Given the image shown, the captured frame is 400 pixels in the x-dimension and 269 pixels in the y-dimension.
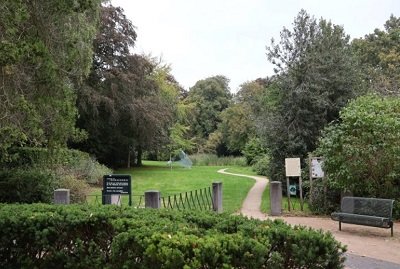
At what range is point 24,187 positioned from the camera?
41.2 feet

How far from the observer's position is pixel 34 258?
598cm

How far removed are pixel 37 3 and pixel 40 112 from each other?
2816 mm

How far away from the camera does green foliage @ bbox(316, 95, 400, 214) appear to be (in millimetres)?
13789

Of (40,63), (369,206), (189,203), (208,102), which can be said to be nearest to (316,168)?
(369,206)

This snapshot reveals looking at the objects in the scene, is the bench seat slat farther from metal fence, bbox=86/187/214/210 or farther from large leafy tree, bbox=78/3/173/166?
large leafy tree, bbox=78/3/173/166

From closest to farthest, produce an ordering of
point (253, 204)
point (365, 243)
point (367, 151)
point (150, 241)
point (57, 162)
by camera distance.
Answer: point (150, 241) < point (365, 243) < point (367, 151) < point (57, 162) < point (253, 204)

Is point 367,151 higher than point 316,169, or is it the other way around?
point 367,151

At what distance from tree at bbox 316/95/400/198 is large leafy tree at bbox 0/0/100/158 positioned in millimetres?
8160

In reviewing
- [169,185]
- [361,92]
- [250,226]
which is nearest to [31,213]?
[250,226]

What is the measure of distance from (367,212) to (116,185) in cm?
654

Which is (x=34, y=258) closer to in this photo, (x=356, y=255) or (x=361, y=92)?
(x=356, y=255)

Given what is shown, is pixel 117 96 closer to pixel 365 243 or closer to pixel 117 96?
pixel 117 96

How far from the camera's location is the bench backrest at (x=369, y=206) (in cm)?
1152

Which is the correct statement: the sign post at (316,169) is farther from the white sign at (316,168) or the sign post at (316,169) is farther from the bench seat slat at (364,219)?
the bench seat slat at (364,219)
